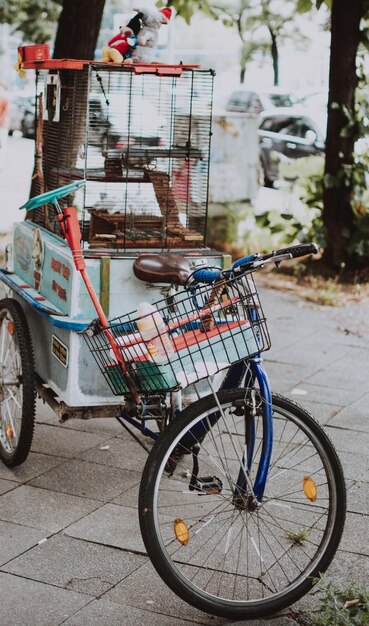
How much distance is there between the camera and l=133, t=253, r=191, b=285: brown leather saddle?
3.84m

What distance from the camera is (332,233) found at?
9.29 meters

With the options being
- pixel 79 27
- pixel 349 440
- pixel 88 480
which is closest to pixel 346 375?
pixel 349 440

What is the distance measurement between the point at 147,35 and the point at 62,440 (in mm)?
2067

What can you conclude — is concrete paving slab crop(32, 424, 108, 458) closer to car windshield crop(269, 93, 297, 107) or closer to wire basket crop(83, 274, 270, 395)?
wire basket crop(83, 274, 270, 395)

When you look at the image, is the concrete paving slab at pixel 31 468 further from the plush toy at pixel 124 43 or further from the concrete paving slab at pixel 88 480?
the plush toy at pixel 124 43

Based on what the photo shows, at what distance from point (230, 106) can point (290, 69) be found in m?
20.4

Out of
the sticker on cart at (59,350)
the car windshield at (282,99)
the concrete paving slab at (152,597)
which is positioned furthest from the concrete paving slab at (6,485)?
the car windshield at (282,99)

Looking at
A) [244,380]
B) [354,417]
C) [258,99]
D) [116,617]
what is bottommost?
[116,617]

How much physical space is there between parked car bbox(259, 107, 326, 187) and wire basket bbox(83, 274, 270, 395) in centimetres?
1495

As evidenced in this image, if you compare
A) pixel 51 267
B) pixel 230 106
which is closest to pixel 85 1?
pixel 51 267

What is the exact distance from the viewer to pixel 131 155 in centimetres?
456

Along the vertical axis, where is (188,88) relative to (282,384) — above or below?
above

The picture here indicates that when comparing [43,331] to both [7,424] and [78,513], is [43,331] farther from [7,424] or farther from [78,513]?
[78,513]

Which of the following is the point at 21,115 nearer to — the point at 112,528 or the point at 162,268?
the point at 162,268
